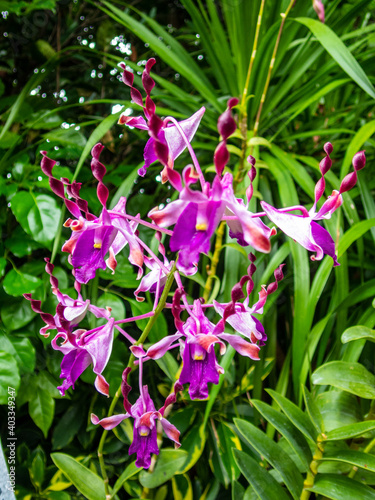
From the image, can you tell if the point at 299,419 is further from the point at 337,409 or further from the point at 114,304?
the point at 114,304

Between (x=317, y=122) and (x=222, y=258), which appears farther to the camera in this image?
(x=317, y=122)

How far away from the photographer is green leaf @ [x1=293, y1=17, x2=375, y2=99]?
66 cm

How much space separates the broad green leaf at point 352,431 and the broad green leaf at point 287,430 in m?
0.05

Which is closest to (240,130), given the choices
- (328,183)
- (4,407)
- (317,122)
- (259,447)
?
(328,183)

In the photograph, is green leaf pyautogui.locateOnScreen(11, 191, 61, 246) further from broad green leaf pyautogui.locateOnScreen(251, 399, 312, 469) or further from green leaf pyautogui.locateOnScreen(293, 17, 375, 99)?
green leaf pyautogui.locateOnScreen(293, 17, 375, 99)

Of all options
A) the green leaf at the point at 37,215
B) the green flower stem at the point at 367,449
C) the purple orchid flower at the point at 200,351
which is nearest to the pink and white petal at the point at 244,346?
the purple orchid flower at the point at 200,351

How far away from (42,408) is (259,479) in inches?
16.9

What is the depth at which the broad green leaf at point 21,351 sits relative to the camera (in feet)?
2.39

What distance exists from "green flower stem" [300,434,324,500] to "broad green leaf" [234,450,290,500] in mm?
28

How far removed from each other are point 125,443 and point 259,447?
12.9 inches

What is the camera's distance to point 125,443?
800 millimetres

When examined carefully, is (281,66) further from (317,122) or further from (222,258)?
(222,258)

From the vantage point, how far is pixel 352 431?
0.53m

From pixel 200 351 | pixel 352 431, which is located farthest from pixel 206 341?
pixel 352 431
